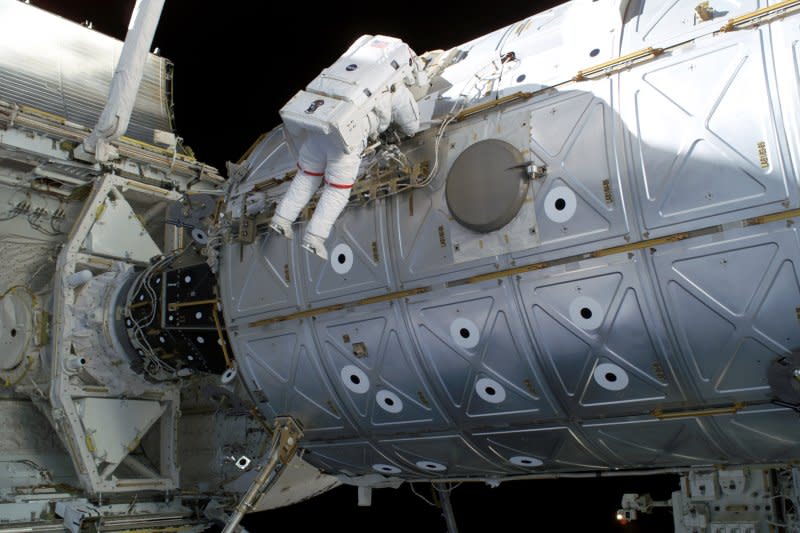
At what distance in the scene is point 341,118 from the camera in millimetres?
5227

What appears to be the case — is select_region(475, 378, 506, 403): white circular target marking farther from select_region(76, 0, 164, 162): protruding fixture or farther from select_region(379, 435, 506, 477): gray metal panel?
select_region(76, 0, 164, 162): protruding fixture

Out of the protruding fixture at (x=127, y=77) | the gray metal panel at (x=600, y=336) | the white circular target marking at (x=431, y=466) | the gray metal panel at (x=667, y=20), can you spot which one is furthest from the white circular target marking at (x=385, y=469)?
the protruding fixture at (x=127, y=77)

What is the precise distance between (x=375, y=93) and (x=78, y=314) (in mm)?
4891

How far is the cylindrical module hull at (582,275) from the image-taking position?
178 inches

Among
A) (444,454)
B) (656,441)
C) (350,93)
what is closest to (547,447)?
(656,441)

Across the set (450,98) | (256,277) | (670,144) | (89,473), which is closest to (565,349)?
(670,144)

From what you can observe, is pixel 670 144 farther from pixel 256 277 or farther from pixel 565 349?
pixel 256 277

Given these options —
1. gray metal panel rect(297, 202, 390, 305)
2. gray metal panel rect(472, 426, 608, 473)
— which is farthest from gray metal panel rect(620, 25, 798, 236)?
gray metal panel rect(297, 202, 390, 305)

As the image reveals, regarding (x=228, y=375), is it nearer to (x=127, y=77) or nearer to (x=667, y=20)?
(x=127, y=77)

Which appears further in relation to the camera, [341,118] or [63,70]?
[63,70]

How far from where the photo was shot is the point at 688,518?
552cm

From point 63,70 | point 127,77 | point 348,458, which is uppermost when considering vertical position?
point 63,70

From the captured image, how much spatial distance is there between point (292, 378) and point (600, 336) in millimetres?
2746

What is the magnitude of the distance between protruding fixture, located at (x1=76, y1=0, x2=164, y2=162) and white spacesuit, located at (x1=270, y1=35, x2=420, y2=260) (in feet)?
10.7
